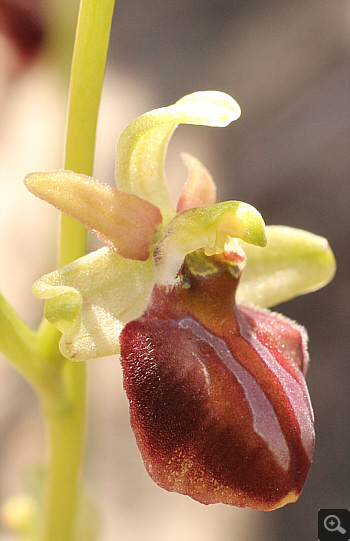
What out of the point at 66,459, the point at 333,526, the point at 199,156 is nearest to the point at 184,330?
the point at 66,459

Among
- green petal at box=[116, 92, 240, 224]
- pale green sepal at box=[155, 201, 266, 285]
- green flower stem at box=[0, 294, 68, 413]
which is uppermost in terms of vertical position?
green petal at box=[116, 92, 240, 224]

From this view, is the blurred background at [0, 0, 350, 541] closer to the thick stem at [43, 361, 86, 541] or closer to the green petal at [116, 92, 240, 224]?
the thick stem at [43, 361, 86, 541]

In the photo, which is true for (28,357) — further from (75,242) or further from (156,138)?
(156,138)

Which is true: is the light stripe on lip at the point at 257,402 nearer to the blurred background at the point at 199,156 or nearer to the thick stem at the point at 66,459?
the thick stem at the point at 66,459

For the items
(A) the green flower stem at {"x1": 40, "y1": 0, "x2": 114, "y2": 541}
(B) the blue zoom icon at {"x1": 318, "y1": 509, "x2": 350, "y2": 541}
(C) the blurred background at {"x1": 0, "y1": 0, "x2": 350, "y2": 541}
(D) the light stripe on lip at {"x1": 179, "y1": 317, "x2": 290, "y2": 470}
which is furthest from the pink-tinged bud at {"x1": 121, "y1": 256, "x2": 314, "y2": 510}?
(C) the blurred background at {"x1": 0, "y1": 0, "x2": 350, "y2": 541}

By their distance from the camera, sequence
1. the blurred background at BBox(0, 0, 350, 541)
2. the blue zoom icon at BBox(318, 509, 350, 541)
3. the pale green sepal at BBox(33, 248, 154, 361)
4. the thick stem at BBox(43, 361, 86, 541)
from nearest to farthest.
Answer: the pale green sepal at BBox(33, 248, 154, 361) → the thick stem at BBox(43, 361, 86, 541) → the blue zoom icon at BBox(318, 509, 350, 541) → the blurred background at BBox(0, 0, 350, 541)

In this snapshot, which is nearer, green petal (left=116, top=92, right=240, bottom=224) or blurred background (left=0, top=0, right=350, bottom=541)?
green petal (left=116, top=92, right=240, bottom=224)
